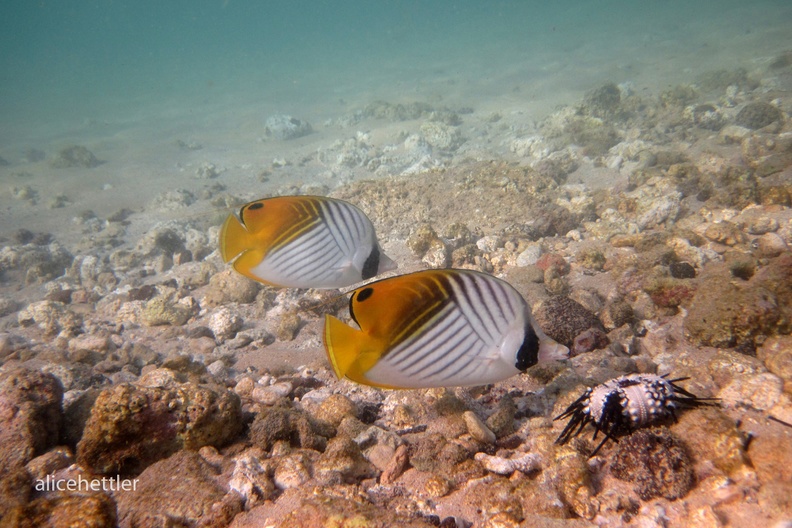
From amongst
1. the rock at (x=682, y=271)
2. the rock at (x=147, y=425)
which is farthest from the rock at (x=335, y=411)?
the rock at (x=682, y=271)

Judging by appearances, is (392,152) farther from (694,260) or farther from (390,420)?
(390,420)

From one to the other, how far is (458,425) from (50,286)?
30.4ft

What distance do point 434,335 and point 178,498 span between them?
65.4 inches

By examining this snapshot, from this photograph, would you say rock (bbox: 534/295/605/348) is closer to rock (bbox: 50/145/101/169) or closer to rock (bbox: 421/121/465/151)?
rock (bbox: 421/121/465/151)

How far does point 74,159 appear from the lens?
17750 mm

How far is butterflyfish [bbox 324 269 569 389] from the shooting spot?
1444 mm

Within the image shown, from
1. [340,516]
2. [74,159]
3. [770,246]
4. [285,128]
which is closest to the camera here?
[340,516]

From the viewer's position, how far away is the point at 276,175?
1441 centimetres

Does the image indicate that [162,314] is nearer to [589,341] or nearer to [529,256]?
[529,256]

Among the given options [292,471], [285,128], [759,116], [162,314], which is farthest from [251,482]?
[285,128]

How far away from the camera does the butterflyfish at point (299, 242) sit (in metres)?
2.17

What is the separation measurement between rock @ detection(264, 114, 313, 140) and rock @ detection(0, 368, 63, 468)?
18.4 meters

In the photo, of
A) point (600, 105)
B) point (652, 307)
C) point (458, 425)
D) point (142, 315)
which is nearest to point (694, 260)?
point (652, 307)

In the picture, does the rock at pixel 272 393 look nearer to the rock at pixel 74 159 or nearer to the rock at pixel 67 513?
the rock at pixel 67 513
